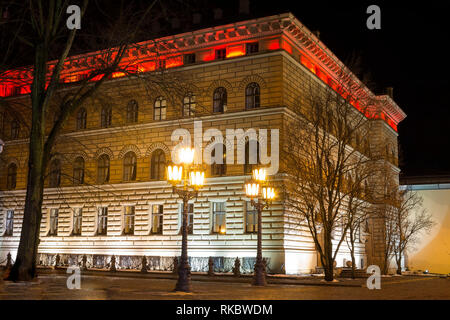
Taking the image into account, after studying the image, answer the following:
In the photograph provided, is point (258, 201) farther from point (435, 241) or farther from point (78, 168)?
point (435, 241)

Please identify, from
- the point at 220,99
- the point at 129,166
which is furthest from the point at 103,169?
the point at 220,99

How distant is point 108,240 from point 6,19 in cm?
2389

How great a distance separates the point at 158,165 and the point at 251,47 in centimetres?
1032

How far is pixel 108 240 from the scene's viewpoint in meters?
40.4

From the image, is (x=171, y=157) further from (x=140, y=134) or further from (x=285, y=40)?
(x=285, y=40)

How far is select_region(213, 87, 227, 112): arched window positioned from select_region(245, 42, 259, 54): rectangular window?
2.95 meters

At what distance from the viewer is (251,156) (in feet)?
117

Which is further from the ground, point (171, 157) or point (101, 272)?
point (171, 157)

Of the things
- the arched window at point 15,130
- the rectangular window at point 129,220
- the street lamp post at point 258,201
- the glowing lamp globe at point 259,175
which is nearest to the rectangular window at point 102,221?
the rectangular window at point 129,220

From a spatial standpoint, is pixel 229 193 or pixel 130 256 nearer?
pixel 229 193

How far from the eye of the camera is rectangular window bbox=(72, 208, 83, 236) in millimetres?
42312
